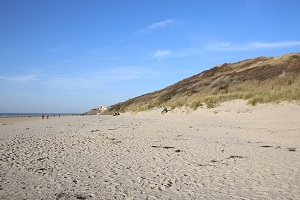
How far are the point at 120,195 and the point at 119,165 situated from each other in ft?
7.74

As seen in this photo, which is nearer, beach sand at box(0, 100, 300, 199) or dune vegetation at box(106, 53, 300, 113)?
beach sand at box(0, 100, 300, 199)

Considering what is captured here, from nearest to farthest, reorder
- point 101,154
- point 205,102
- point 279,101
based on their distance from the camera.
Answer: point 101,154, point 279,101, point 205,102

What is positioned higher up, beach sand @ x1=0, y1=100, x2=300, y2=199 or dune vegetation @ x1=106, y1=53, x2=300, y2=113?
dune vegetation @ x1=106, y1=53, x2=300, y2=113

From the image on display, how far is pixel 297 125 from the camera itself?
13.9 metres

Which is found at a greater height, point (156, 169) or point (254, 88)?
point (254, 88)

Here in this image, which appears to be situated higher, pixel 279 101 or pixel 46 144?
pixel 279 101

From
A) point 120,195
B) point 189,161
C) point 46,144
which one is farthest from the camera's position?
point 46,144

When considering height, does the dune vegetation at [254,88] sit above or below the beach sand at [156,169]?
above

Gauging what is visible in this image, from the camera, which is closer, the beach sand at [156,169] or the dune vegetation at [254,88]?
the beach sand at [156,169]

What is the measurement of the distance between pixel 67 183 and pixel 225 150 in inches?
217

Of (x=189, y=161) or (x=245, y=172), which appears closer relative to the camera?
(x=245, y=172)

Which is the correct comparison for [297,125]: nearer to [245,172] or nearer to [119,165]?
[245,172]

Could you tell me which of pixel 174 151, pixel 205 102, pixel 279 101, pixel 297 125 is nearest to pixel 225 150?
pixel 174 151

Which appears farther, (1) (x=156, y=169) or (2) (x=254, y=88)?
(2) (x=254, y=88)
